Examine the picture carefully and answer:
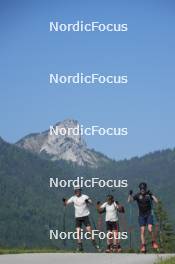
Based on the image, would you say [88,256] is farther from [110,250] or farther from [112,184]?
[112,184]

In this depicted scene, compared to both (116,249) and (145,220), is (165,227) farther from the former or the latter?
(145,220)

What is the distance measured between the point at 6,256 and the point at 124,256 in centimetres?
279

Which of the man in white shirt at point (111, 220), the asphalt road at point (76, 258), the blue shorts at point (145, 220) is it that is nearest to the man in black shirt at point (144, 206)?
the blue shorts at point (145, 220)

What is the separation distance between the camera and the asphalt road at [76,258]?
1891 cm

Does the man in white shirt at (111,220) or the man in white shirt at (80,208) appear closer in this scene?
the man in white shirt at (80,208)

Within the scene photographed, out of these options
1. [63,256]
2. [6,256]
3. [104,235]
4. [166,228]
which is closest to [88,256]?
[63,256]

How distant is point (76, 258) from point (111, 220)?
377cm

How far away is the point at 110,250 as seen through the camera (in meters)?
23.3

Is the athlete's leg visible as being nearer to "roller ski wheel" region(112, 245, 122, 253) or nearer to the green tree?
"roller ski wheel" region(112, 245, 122, 253)

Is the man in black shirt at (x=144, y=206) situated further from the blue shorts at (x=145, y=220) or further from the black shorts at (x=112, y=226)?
the black shorts at (x=112, y=226)

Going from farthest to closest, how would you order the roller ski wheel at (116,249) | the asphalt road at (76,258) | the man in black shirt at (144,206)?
the roller ski wheel at (116,249) → the man in black shirt at (144,206) → the asphalt road at (76,258)

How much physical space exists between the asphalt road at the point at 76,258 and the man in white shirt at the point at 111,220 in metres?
2.54

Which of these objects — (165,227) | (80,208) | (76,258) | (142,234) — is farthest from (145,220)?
(165,227)

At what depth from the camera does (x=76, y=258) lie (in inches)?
782
